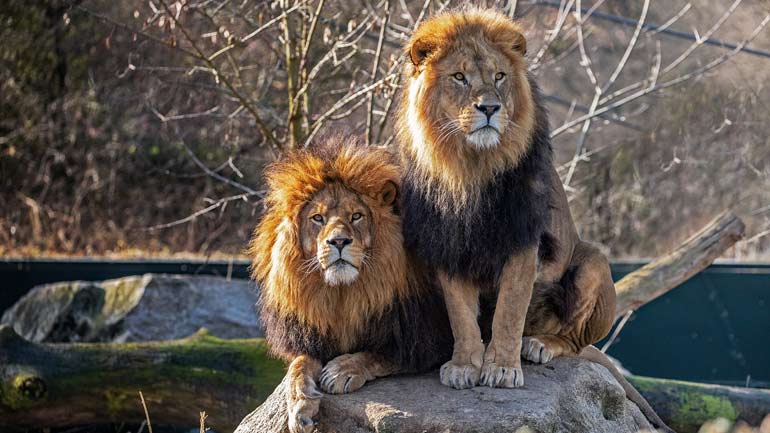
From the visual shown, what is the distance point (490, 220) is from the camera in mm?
4004

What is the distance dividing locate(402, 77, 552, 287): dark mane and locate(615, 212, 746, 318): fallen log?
96.2 inches

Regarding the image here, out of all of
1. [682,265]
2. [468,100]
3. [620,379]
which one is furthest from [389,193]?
[682,265]

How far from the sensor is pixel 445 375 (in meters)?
4.01

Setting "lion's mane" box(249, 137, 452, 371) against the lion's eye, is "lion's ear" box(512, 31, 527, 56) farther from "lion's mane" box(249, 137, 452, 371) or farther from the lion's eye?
"lion's mane" box(249, 137, 452, 371)

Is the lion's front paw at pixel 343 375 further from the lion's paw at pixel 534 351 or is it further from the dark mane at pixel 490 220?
the lion's paw at pixel 534 351

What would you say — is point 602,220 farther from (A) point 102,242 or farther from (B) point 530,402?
(B) point 530,402

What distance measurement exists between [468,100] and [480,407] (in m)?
1.12

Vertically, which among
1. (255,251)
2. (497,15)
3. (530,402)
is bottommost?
(530,402)

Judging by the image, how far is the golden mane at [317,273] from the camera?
4094mm

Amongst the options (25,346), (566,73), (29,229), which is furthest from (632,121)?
(25,346)

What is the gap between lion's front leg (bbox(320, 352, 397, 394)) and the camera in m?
4.03

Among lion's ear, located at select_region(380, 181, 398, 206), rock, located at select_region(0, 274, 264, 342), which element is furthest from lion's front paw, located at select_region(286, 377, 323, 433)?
rock, located at select_region(0, 274, 264, 342)

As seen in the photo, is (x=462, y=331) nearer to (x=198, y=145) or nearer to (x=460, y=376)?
(x=460, y=376)

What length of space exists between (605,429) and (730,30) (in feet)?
27.1
